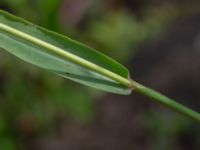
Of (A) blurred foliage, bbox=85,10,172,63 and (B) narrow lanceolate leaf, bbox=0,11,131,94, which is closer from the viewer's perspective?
(B) narrow lanceolate leaf, bbox=0,11,131,94

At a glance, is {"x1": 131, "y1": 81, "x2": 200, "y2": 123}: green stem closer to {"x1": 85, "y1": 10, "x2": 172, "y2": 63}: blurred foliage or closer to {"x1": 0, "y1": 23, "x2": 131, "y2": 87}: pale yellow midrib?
{"x1": 0, "y1": 23, "x2": 131, "y2": 87}: pale yellow midrib

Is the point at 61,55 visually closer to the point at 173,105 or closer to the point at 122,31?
the point at 173,105

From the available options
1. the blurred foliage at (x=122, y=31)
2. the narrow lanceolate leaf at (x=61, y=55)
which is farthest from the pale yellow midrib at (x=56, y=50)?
the blurred foliage at (x=122, y=31)

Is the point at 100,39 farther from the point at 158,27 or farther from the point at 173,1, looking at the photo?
the point at 173,1

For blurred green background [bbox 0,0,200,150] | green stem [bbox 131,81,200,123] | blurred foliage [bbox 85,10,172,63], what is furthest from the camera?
blurred foliage [bbox 85,10,172,63]

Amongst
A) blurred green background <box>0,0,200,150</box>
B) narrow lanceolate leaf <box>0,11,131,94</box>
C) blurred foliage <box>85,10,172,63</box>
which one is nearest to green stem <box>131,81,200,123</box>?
narrow lanceolate leaf <box>0,11,131,94</box>

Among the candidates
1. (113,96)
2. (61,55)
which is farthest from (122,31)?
(61,55)
